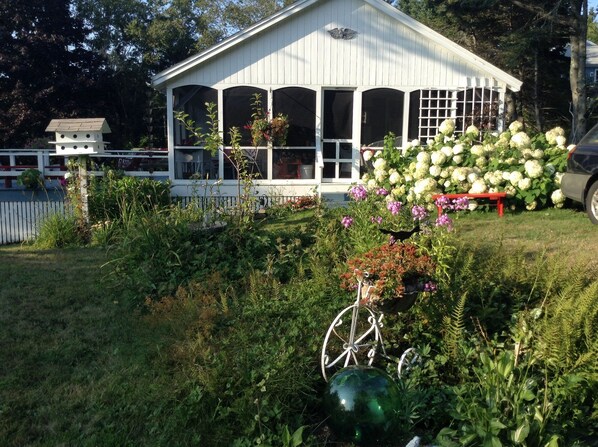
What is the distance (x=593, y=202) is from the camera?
27.3 feet

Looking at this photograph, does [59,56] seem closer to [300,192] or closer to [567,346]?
[300,192]

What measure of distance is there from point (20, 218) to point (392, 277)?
837 centimetres

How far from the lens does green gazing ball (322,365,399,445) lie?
312 centimetres

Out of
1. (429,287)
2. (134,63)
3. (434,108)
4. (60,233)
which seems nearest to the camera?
(429,287)

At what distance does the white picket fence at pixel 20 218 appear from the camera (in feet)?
32.8

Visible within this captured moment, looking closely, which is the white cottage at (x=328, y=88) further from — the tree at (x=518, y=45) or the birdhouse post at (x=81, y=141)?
the tree at (x=518, y=45)

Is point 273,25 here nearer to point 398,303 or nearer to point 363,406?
point 398,303

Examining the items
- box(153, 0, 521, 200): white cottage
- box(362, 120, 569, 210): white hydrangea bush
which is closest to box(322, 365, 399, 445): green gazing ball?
box(362, 120, 569, 210): white hydrangea bush

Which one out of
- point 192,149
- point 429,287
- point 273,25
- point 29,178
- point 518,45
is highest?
point 518,45

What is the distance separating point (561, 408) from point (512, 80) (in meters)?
11.0

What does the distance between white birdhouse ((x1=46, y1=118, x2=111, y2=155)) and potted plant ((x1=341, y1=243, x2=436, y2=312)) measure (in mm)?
6795

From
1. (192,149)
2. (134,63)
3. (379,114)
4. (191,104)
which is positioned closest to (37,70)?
(134,63)

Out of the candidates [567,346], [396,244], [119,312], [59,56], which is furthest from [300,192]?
[59,56]

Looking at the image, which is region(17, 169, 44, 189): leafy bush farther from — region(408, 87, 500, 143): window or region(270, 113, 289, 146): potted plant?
region(408, 87, 500, 143): window
